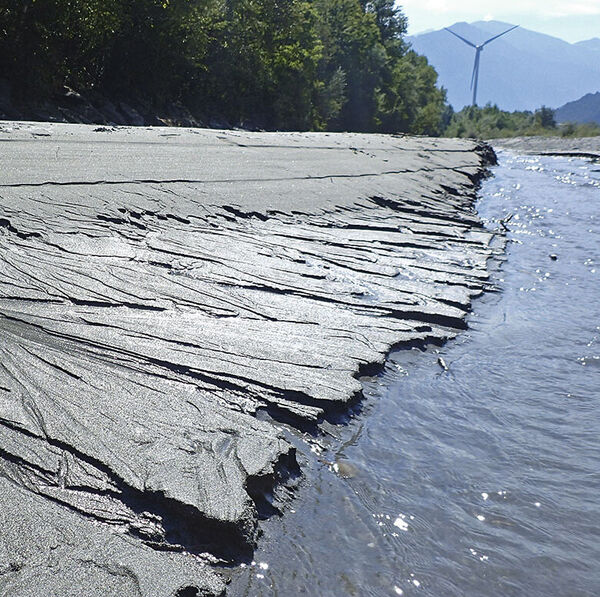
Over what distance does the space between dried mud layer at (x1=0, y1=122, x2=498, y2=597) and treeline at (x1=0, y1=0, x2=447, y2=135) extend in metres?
8.07

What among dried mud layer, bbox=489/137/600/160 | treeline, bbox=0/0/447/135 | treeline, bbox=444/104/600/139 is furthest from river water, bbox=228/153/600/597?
treeline, bbox=444/104/600/139

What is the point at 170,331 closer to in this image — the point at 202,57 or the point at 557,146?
the point at 202,57

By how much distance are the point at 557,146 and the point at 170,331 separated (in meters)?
30.8

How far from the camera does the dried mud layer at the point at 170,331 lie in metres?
2.10

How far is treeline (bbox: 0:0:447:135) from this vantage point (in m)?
15.0

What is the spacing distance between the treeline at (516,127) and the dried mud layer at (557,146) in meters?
5.70

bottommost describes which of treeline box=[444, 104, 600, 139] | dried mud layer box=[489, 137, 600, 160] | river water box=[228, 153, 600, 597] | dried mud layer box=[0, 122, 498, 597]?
river water box=[228, 153, 600, 597]

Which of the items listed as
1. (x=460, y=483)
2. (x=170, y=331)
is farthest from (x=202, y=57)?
(x=460, y=483)

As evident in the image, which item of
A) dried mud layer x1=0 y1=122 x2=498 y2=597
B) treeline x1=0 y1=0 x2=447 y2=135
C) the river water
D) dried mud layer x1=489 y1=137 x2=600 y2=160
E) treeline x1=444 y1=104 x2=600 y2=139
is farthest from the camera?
treeline x1=444 y1=104 x2=600 y2=139

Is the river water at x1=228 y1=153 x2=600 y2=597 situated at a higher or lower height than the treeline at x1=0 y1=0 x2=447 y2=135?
lower

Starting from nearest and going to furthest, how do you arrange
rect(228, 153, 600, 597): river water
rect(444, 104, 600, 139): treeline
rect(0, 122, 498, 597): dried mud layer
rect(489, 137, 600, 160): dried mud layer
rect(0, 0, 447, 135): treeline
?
rect(0, 122, 498, 597): dried mud layer → rect(228, 153, 600, 597): river water → rect(0, 0, 447, 135): treeline → rect(489, 137, 600, 160): dried mud layer → rect(444, 104, 600, 139): treeline

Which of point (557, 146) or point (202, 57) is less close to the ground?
point (202, 57)

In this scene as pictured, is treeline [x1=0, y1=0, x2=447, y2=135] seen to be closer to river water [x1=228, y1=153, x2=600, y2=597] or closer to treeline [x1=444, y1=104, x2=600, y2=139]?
treeline [x1=444, y1=104, x2=600, y2=139]

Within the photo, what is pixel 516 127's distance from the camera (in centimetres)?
5684
